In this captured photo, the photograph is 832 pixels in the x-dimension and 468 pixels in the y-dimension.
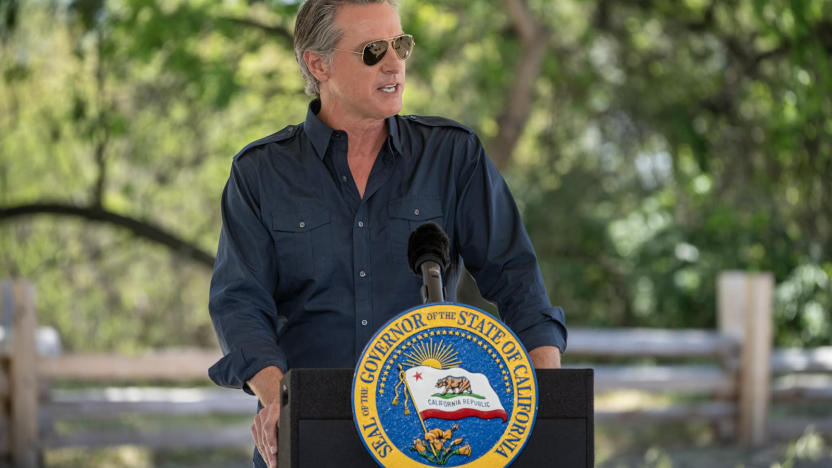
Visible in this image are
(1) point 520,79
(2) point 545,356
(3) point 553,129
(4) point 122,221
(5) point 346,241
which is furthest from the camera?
(3) point 553,129

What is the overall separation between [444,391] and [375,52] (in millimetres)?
766

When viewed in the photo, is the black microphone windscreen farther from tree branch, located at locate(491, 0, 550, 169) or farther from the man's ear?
tree branch, located at locate(491, 0, 550, 169)

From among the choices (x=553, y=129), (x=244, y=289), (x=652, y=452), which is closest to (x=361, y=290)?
(x=244, y=289)

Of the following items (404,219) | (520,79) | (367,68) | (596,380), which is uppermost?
(520,79)

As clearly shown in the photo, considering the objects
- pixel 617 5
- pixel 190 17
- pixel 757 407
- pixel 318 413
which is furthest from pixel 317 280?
pixel 617 5

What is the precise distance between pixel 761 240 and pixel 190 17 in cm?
609

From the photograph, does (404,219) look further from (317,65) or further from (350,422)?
(350,422)

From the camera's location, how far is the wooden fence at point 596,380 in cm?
804

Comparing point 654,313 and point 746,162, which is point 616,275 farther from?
point 746,162

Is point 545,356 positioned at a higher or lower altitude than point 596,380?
higher

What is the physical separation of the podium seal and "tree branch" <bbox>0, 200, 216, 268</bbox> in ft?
25.4

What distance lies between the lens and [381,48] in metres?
2.13

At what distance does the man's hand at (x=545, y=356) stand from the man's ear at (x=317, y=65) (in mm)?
697

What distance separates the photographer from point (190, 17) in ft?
26.7
